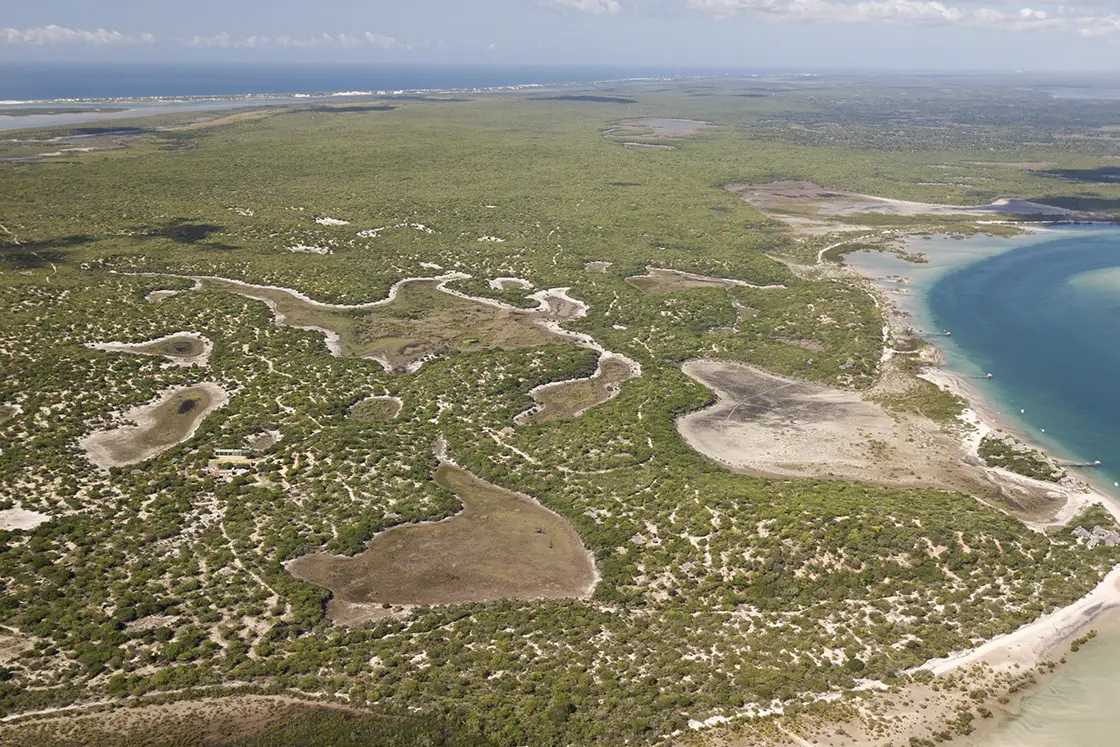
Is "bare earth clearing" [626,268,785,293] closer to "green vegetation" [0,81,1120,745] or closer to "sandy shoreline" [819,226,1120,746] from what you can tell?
"green vegetation" [0,81,1120,745]

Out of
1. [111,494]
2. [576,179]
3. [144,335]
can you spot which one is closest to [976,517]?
[111,494]

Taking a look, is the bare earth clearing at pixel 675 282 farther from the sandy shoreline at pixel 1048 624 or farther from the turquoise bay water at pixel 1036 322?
the sandy shoreline at pixel 1048 624

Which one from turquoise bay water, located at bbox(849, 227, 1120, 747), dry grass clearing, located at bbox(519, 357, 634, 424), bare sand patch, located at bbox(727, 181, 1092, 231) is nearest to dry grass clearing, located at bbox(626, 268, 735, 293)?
turquoise bay water, located at bbox(849, 227, 1120, 747)

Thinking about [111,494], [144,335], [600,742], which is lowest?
[600,742]

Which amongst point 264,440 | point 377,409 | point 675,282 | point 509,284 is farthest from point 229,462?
point 675,282

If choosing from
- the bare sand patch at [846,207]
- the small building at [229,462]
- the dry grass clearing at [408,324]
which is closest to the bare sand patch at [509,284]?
the dry grass clearing at [408,324]

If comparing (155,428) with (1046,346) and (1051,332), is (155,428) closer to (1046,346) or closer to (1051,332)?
(1046,346)

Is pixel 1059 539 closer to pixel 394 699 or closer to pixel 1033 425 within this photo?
pixel 1033 425
